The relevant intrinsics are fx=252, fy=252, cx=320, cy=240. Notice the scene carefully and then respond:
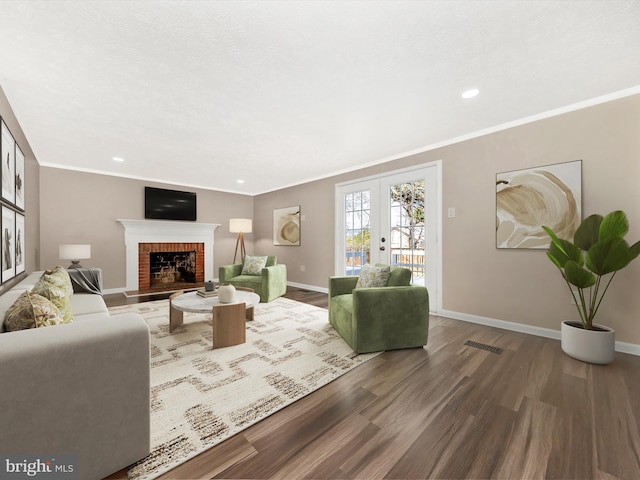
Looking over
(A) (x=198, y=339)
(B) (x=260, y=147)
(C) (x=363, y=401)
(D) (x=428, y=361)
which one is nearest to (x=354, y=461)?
(C) (x=363, y=401)

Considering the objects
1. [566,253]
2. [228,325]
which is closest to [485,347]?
[566,253]

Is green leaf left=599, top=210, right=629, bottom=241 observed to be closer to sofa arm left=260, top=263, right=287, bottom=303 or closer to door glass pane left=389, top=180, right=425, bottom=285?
door glass pane left=389, top=180, right=425, bottom=285

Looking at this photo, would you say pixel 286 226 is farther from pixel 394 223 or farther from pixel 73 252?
pixel 73 252

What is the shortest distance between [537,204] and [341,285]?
2371 mm

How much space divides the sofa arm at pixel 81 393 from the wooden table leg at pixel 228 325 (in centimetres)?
127

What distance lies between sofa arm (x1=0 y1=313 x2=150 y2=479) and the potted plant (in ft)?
10.5

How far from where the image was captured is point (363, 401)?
5.51ft

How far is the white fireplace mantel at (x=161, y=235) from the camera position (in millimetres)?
5180

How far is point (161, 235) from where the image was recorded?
18.3ft

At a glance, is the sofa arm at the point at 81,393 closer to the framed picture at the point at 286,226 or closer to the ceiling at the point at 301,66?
the ceiling at the point at 301,66

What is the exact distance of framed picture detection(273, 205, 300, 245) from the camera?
5.79 m

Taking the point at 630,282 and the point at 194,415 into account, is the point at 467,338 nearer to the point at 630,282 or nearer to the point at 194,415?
the point at 630,282

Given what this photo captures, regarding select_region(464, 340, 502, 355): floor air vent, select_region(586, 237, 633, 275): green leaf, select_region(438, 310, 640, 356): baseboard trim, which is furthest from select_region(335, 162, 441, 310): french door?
select_region(586, 237, 633, 275): green leaf

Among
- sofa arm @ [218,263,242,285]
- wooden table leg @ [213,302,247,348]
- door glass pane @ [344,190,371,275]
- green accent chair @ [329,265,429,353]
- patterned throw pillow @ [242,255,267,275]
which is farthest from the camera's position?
patterned throw pillow @ [242,255,267,275]
